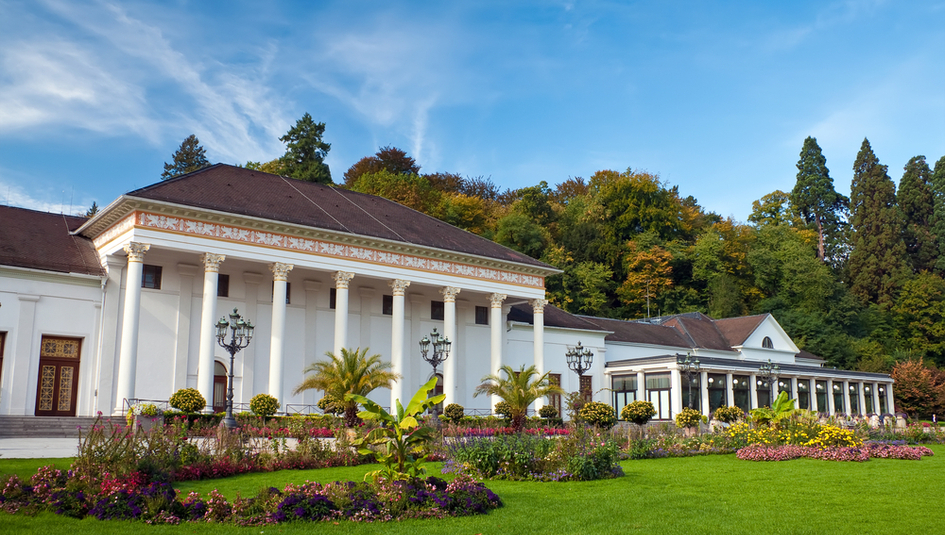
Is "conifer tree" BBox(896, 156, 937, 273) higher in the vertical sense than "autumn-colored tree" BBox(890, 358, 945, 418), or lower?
higher

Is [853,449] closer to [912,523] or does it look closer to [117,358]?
[912,523]

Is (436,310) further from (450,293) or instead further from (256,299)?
(256,299)

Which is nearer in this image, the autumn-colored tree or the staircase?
the staircase

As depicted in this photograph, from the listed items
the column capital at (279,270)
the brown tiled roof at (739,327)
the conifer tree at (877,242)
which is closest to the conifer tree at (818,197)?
the conifer tree at (877,242)

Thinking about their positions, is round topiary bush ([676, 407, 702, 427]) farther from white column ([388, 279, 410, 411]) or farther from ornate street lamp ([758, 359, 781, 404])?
ornate street lamp ([758, 359, 781, 404])

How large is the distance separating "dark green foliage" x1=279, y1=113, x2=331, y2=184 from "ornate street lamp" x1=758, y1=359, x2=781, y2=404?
36475mm

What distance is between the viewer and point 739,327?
170 feet

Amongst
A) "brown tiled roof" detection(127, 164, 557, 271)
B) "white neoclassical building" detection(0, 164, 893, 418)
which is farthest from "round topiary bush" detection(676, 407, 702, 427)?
"brown tiled roof" detection(127, 164, 557, 271)

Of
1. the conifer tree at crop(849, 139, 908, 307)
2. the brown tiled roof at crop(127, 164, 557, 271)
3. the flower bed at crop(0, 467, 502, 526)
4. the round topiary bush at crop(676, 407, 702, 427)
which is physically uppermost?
the conifer tree at crop(849, 139, 908, 307)

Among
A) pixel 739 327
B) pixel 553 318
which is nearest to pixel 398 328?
pixel 553 318

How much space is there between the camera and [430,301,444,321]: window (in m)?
37.6

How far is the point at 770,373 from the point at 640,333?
28.0 feet

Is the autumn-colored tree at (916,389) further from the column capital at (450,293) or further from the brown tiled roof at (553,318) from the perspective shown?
the column capital at (450,293)

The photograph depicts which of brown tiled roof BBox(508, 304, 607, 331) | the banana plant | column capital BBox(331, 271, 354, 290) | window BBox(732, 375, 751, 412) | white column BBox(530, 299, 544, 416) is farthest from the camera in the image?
window BBox(732, 375, 751, 412)
